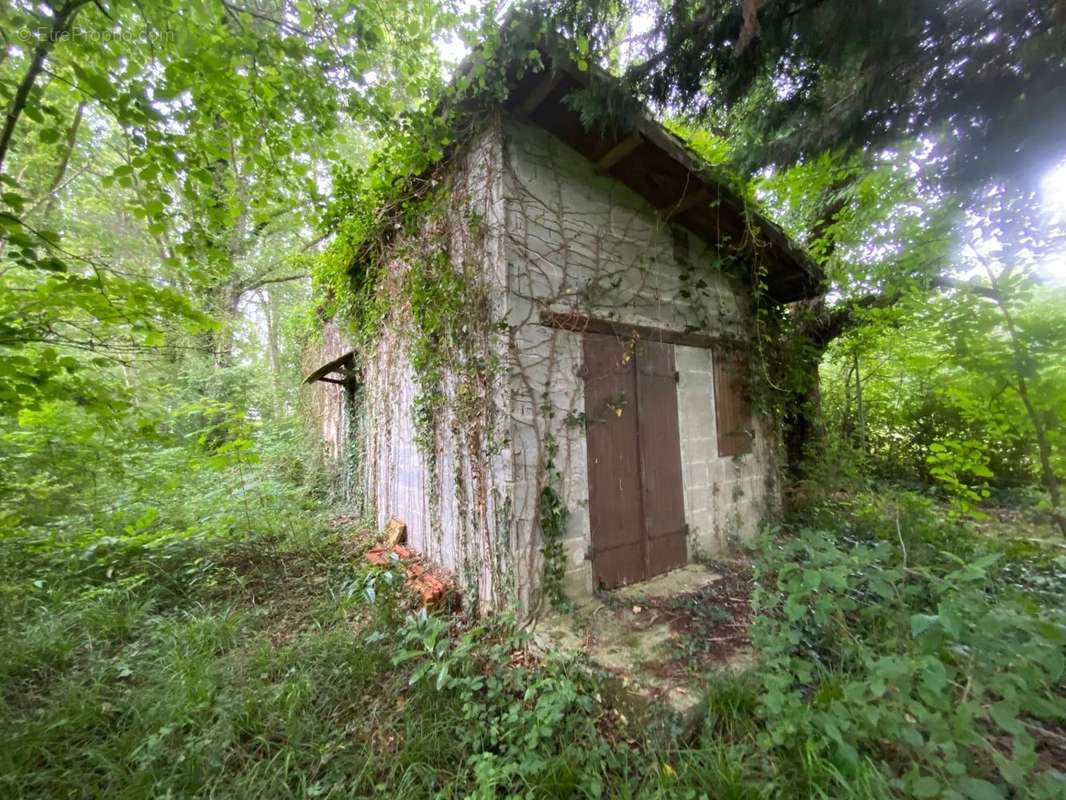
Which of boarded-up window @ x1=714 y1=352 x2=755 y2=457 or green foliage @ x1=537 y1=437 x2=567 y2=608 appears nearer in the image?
green foliage @ x1=537 y1=437 x2=567 y2=608

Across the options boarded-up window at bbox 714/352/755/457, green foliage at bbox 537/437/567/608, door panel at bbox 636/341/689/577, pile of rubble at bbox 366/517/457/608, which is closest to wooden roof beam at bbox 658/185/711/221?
door panel at bbox 636/341/689/577

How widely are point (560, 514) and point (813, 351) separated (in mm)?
4542

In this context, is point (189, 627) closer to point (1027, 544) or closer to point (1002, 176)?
point (1002, 176)

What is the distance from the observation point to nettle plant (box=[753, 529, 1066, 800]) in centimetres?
132

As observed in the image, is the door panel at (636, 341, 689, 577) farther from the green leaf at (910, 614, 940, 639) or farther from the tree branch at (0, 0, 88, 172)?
the tree branch at (0, 0, 88, 172)

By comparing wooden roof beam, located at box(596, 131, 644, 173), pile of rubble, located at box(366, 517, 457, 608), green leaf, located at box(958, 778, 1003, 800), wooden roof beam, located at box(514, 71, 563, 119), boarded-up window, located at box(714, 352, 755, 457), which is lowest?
pile of rubble, located at box(366, 517, 457, 608)

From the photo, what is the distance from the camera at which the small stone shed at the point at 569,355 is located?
3.00 metres

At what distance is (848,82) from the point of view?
7.96ft

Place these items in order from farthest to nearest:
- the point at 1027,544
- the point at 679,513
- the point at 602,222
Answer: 1. the point at 679,513
2. the point at 602,222
3. the point at 1027,544

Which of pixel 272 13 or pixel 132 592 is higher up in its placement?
pixel 272 13

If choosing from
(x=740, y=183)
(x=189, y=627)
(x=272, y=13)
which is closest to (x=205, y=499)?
(x=189, y=627)

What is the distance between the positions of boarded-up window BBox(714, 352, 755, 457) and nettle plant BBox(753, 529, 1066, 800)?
2308 mm

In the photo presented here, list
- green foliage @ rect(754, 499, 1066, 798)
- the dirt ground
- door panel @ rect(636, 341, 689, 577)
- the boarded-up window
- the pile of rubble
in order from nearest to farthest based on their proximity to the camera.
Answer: green foliage @ rect(754, 499, 1066, 798)
the dirt ground
the pile of rubble
door panel @ rect(636, 341, 689, 577)
the boarded-up window

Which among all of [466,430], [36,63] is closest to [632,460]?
[466,430]
